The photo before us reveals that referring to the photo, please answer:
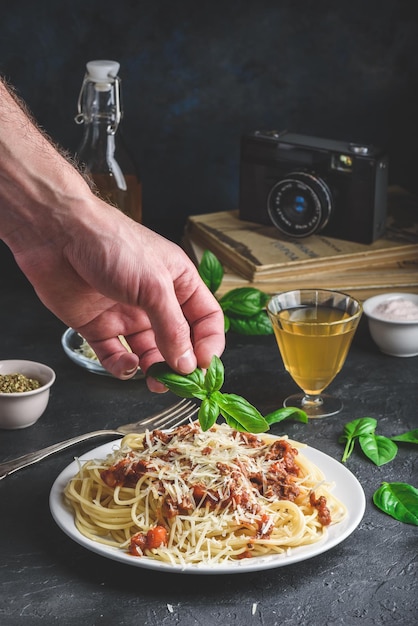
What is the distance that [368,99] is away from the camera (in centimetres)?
279

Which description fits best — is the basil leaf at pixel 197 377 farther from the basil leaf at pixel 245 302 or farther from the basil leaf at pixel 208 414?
the basil leaf at pixel 245 302

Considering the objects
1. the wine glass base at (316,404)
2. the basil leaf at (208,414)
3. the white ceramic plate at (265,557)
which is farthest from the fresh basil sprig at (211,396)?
the wine glass base at (316,404)

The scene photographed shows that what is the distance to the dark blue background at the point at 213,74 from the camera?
2.55 metres

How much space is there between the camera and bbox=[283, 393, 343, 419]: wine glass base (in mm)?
1914

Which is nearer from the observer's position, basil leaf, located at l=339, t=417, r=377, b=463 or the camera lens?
basil leaf, located at l=339, t=417, r=377, b=463

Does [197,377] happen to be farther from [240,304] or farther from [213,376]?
[240,304]

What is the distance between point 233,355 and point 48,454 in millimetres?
635

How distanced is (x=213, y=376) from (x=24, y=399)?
1.41ft

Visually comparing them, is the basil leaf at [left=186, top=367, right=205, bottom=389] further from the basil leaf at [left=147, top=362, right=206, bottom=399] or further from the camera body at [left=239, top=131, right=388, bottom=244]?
the camera body at [left=239, top=131, right=388, bottom=244]

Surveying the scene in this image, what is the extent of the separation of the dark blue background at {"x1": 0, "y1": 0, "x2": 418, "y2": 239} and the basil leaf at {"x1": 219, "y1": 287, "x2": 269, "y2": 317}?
677mm

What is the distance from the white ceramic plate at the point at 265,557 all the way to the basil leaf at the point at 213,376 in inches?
9.0

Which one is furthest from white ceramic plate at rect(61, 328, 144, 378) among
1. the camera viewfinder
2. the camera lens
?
the camera viewfinder

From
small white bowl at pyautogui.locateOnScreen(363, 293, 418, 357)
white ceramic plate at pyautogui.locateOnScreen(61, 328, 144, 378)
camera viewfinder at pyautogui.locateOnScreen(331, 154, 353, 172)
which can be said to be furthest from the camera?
camera viewfinder at pyautogui.locateOnScreen(331, 154, 353, 172)

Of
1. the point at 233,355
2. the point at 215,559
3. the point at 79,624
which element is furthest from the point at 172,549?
the point at 233,355
